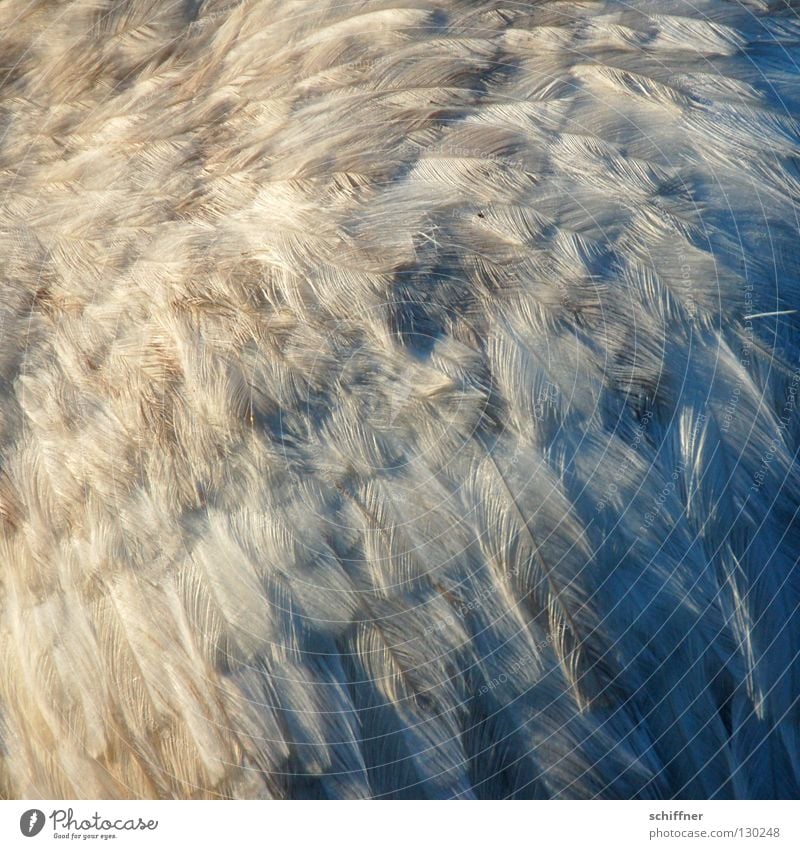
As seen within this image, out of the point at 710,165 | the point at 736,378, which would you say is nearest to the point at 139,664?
the point at 736,378

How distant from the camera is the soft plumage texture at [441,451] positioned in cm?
166

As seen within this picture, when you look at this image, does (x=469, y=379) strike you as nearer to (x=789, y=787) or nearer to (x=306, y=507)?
(x=306, y=507)

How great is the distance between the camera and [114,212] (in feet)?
6.10

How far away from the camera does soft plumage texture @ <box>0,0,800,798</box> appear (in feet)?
5.46

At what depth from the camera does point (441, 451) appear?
1646mm
